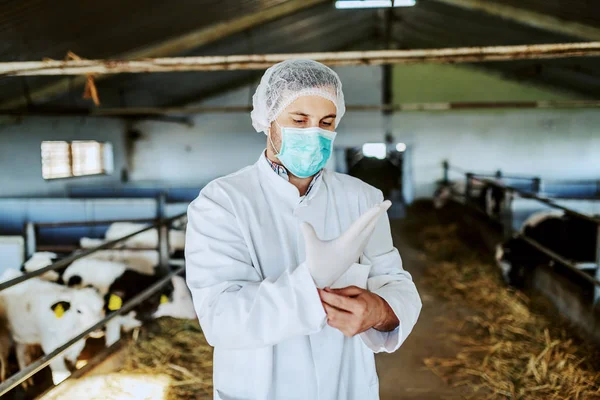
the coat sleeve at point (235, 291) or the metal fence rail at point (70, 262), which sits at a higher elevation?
the coat sleeve at point (235, 291)

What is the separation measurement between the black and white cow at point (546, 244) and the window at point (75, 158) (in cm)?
645

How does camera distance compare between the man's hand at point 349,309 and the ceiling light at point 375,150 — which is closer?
the man's hand at point 349,309

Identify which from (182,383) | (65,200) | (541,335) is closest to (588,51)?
(541,335)

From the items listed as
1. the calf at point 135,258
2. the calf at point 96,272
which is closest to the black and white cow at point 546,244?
the calf at point 135,258

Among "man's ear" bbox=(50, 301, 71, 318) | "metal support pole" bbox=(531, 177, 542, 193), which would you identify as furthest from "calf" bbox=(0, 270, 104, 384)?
"metal support pole" bbox=(531, 177, 542, 193)

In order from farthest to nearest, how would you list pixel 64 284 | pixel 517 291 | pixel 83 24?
pixel 517 291 → pixel 83 24 → pixel 64 284

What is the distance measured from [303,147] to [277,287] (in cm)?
44

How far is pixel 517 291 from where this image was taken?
5113 millimetres

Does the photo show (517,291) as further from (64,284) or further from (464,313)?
(64,284)

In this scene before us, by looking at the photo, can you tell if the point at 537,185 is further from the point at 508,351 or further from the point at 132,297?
the point at 132,297

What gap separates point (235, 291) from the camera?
116 cm

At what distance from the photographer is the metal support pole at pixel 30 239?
14.8ft

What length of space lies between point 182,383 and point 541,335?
2797 mm

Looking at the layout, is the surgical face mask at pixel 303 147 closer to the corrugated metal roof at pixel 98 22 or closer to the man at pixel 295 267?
the man at pixel 295 267
